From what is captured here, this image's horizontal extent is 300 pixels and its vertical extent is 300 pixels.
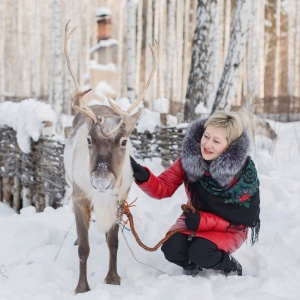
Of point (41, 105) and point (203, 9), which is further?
point (203, 9)

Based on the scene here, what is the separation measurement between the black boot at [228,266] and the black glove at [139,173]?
734 millimetres

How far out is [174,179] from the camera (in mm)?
3518

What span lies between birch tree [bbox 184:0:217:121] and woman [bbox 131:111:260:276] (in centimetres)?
372

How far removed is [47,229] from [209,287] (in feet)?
6.71

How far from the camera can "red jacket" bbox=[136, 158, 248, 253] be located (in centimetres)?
326

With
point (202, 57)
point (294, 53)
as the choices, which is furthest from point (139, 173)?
point (294, 53)

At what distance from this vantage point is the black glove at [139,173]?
332 centimetres

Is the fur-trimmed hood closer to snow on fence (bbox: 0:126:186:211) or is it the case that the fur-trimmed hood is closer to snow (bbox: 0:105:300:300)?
snow (bbox: 0:105:300:300)

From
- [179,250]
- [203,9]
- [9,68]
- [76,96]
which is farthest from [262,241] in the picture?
[9,68]

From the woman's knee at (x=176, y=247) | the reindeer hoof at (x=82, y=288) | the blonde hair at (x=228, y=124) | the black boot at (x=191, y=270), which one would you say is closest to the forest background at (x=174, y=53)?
the blonde hair at (x=228, y=124)

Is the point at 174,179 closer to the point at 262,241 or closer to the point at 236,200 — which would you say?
the point at 236,200

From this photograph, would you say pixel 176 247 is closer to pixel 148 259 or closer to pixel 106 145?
pixel 148 259

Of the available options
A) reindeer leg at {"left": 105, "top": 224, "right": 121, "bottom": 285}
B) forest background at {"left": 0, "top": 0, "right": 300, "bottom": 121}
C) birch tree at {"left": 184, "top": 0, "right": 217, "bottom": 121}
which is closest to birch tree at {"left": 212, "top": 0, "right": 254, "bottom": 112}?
forest background at {"left": 0, "top": 0, "right": 300, "bottom": 121}

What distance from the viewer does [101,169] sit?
2891mm
